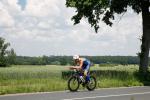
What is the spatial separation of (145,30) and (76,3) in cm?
562

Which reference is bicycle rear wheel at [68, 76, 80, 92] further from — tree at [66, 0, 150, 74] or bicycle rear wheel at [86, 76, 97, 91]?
tree at [66, 0, 150, 74]

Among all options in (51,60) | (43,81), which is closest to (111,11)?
(43,81)

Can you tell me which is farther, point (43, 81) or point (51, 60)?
point (51, 60)

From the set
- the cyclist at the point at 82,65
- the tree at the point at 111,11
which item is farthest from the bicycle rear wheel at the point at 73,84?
the tree at the point at 111,11

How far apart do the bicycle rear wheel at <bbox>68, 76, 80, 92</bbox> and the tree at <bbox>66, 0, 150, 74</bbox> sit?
11.3 metres

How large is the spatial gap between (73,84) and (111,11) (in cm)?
1294

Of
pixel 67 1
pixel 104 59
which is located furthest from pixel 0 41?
pixel 67 1

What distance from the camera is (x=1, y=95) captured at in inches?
783

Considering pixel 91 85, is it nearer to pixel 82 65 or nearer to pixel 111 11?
pixel 82 65

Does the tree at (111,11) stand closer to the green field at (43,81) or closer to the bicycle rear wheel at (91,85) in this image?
the green field at (43,81)

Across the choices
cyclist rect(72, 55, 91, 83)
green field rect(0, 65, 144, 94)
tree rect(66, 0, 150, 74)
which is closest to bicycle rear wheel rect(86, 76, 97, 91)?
cyclist rect(72, 55, 91, 83)

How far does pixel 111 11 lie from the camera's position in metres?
34.5

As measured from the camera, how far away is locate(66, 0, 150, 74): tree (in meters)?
33.5

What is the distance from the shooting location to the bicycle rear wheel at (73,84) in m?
22.5
